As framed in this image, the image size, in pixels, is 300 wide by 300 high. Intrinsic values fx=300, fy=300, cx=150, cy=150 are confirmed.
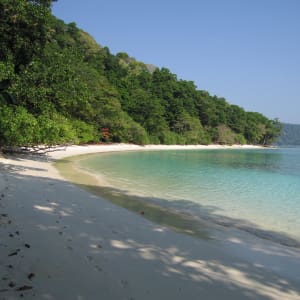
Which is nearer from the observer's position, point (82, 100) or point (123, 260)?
point (123, 260)

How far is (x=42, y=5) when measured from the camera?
504 inches

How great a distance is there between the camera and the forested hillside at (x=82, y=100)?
41.0 feet

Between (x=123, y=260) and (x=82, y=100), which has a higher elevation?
(x=82, y=100)

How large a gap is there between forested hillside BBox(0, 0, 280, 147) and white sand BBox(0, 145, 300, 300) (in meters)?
7.38

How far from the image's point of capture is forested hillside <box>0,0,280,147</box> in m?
12.5

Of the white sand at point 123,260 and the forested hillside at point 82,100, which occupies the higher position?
the forested hillside at point 82,100

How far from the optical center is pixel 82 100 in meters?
15.7

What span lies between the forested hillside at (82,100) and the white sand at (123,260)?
7.38 meters

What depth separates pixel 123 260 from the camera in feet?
14.7

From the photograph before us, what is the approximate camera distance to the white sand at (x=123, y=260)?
3.56 metres

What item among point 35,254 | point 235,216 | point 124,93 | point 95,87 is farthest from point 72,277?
point 124,93

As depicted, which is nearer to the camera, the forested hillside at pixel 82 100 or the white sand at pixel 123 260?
the white sand at pixel 123 260

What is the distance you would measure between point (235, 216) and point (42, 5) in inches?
453

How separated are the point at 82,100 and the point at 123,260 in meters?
12.4
